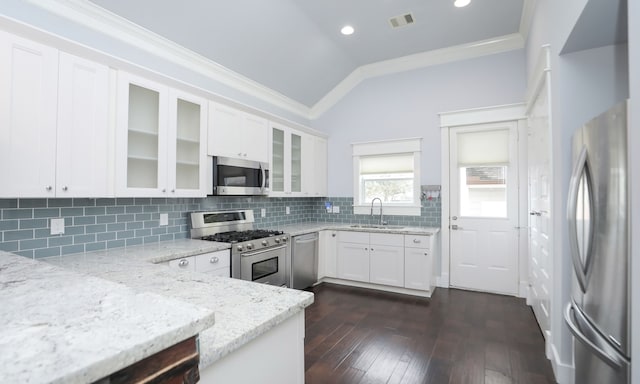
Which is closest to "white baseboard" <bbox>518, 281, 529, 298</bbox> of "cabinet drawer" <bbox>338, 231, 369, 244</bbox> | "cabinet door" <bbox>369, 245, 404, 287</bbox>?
"cabinet door" <bbox>369, 245, 404, 287</bbox>

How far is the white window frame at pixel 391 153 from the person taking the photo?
4.65 m

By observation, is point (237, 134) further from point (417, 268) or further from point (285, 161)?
point (417, 268)

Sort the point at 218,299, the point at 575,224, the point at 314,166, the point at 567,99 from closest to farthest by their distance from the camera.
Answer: the point at 218,299 → the point at 575,224 → the point at 567,99 → the point at 314,166

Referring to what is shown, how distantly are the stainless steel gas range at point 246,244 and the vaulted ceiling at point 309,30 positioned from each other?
1.78 m

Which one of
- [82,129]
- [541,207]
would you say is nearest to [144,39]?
[82,129]

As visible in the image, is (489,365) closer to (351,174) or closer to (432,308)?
(432,308)

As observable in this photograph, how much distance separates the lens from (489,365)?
243 cm

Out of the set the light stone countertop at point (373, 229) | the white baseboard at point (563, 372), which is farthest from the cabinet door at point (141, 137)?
the white baseboard at point (563, 372)

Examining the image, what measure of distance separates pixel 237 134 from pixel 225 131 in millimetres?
177

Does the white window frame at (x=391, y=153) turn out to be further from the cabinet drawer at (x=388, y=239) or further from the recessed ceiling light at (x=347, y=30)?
the recessed ceiling light at (x=347, y=30)

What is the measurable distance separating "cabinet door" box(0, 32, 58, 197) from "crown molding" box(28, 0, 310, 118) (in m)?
0.63

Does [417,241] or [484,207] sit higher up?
[484,207]

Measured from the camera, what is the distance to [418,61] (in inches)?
182

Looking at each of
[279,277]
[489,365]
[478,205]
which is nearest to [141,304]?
[489,365]
